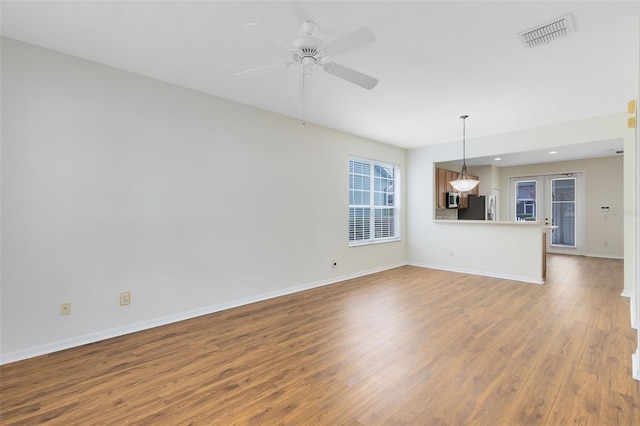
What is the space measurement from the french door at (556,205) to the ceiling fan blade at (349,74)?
25.7ft

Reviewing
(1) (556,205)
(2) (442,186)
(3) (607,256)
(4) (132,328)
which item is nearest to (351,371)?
(4) (132,328)

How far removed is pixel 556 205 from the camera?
318 inches

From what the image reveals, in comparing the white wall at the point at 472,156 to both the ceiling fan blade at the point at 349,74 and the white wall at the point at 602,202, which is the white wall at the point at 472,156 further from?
the ceiling fan blade at the point at 349,74

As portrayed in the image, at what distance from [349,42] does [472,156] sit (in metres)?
4.47

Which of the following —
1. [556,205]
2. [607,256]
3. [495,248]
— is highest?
[556,205]

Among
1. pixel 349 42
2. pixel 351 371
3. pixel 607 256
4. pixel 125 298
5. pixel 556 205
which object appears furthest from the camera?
pixel 556 205

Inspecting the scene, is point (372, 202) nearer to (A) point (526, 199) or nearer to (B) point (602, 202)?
(A) point (526, 199)

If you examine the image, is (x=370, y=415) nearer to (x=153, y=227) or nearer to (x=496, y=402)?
(x=496, y=402)

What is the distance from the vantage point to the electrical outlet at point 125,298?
9.51 ft

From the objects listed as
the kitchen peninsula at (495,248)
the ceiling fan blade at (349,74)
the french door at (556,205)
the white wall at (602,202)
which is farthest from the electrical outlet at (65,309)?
the white wall at (602,202)

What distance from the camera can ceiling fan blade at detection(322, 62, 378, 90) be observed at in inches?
86.4

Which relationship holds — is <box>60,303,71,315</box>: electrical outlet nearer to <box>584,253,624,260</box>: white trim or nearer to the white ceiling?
the white ceiling

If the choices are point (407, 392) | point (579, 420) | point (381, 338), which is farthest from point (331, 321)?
point (579, 420)

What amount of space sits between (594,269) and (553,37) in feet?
18.7
